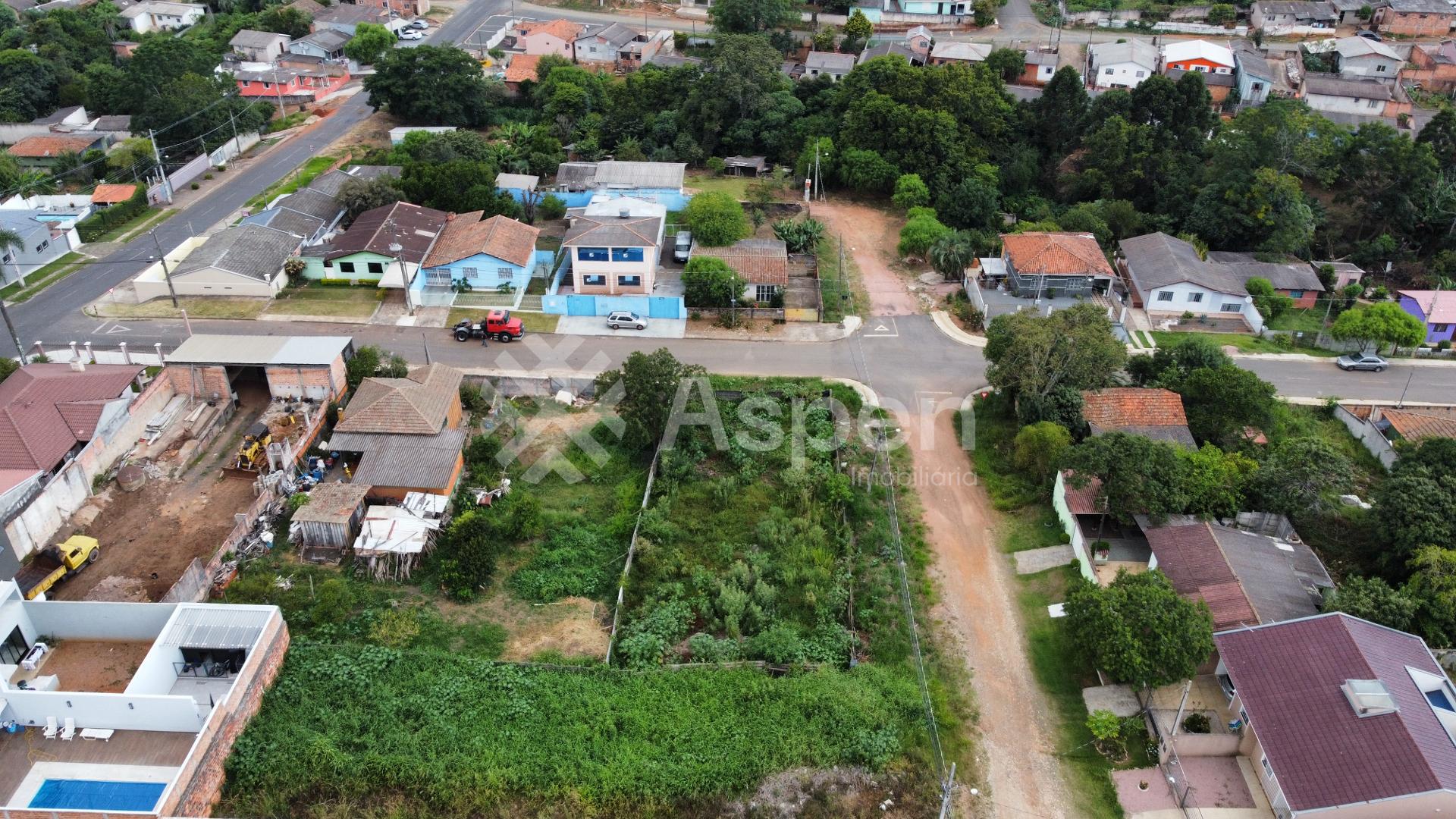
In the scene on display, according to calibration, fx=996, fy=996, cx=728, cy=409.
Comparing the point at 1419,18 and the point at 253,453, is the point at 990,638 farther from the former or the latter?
the point at 1419,18

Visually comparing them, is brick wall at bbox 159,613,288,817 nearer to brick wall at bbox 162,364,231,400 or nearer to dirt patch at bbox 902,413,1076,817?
brick wall at bbox 162,364,231,400

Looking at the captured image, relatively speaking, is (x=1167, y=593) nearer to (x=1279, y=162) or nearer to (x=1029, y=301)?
(x=1029, y=301)

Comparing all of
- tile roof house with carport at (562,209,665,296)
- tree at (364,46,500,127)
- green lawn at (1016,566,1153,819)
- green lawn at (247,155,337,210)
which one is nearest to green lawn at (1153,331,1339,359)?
green lawn at (1016,566,1153,819)

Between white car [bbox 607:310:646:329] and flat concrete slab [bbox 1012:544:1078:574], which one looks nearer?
flat concrete slab [bbox 1012:544:1078:574]

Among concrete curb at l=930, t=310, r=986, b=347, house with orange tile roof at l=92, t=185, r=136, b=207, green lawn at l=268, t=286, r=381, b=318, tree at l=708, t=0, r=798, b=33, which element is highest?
tree at l=708, t=0, r=798, b=33

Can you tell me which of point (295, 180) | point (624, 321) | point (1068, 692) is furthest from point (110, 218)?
point (1068, 692)

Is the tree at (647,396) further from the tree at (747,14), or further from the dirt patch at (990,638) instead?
the tree at (747,14)
